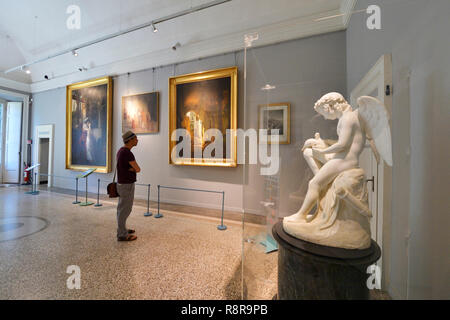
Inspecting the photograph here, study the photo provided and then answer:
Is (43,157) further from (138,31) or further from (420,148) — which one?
(420,148)

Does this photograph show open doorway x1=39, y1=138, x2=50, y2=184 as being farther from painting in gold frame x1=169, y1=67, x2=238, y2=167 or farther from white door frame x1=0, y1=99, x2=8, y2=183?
painting in gold frame x1=169, y1=67, x2=238, y2=167

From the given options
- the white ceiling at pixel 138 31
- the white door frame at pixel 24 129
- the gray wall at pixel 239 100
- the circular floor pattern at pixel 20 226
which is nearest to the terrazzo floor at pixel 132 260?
the circular floor pattern at pixel 20 226

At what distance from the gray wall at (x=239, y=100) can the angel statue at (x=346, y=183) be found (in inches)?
33.6

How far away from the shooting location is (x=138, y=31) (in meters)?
5.50

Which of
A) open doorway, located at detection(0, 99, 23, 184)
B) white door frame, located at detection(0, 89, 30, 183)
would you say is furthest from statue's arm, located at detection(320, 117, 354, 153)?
open doorway, located at detection(0, 99, 23, 184)

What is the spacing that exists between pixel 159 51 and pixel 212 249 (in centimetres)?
579

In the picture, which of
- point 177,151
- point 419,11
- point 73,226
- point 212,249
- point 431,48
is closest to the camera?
point 431,48

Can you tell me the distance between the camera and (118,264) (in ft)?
7.70

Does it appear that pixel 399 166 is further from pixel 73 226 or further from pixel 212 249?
pixel 73 226

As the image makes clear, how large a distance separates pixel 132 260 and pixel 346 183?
2680 mm

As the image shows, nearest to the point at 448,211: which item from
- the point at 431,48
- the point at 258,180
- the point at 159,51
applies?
the point at 431,48

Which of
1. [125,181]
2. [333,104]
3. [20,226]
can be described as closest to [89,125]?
[20,226]

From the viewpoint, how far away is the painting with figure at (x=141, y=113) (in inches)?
226

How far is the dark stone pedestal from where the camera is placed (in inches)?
48.8
